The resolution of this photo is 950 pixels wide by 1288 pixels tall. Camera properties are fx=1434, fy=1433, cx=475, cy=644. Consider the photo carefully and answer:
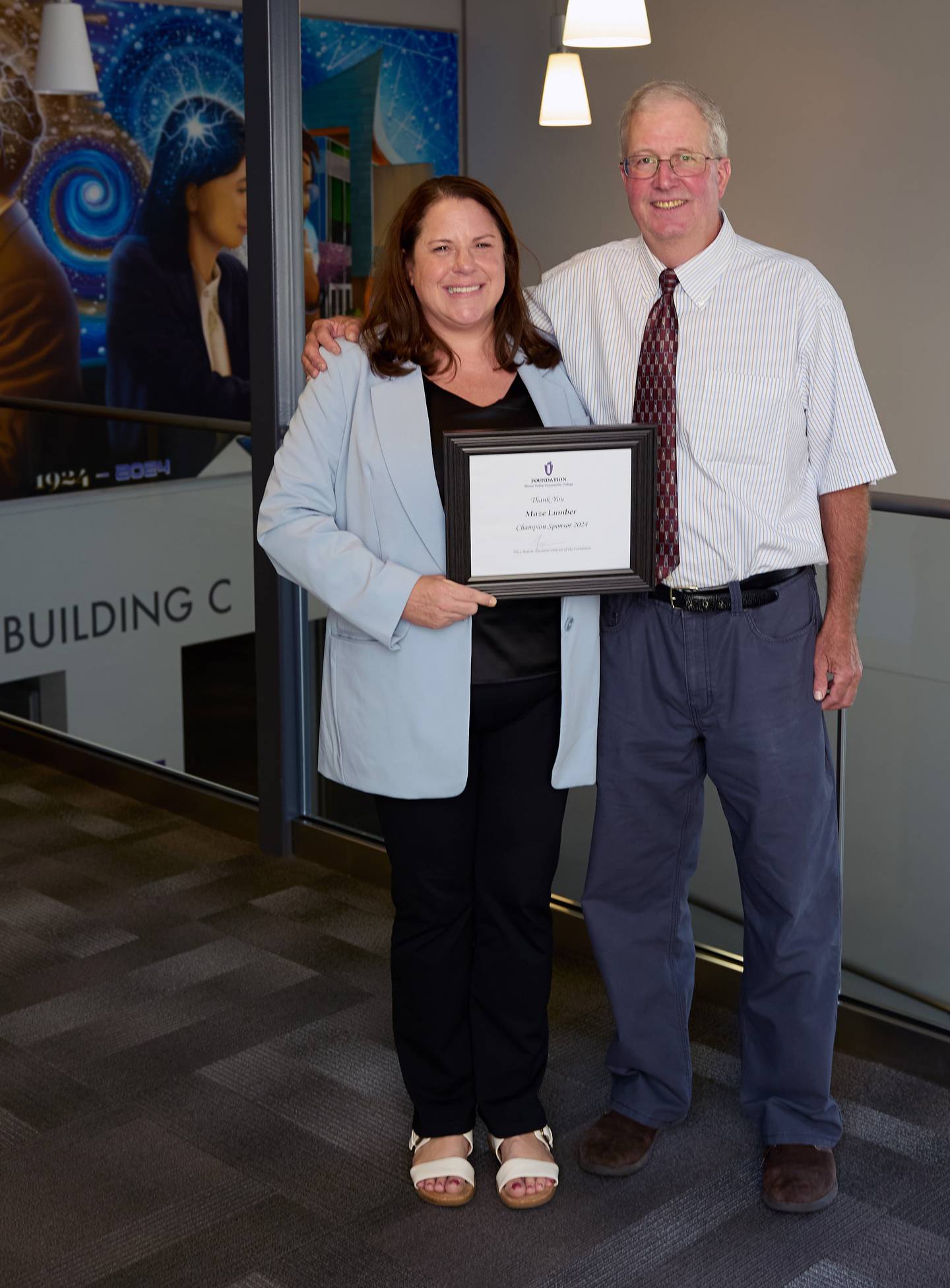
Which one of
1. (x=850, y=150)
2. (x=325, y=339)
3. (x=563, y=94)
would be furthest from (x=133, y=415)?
(x=850, y=150)

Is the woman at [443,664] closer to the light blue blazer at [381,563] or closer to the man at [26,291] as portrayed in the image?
the light blue blazer at [381,563]

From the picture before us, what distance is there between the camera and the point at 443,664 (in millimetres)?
2168

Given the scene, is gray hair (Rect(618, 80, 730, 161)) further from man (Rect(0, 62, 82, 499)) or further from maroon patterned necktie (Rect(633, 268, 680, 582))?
man (Rect(0, 62, 82, 499))

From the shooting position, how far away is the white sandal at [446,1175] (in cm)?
233

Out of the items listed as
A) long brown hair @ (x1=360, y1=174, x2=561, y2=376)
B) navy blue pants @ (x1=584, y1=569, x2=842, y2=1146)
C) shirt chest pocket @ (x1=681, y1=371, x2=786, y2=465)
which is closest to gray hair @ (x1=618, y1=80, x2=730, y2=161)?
long brown hair @ (x1=360, y1=174, x2=561, y2=376)

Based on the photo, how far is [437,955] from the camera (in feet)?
7.63

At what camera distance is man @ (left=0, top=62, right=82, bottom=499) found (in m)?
6.05

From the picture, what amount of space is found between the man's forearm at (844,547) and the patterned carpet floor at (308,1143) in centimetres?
96

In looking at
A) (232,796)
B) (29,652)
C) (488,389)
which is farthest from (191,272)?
(488,389)

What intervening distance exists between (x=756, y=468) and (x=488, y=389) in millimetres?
427

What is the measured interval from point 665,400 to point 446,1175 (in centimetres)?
130

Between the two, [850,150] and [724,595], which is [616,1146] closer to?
[724,595]

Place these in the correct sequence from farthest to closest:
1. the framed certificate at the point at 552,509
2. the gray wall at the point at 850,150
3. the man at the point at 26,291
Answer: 1. the gray wall at the point at 850,150
2. the man at the point at 26,291
3. the framed certificate at the point at 552,509

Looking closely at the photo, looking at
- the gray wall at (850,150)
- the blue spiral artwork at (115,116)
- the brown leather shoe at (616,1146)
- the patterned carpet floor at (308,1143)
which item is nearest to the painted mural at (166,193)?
the blue spiral artwork at (115,116)
